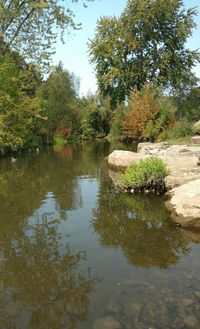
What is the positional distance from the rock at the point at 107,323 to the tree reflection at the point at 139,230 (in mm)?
1983

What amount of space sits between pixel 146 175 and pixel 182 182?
4.19 feet

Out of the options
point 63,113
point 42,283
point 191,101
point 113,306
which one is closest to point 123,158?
point 42,283

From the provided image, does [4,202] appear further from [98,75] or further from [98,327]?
[98,75]

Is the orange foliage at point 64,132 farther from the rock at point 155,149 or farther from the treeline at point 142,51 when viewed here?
the rock at point 155,149

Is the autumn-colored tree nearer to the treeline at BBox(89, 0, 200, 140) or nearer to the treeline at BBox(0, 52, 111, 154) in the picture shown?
the treeline at BBox(89, 0, 200, 140)

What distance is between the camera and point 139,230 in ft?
29.2

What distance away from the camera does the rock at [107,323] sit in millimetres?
4805

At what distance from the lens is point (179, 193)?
10250 mm

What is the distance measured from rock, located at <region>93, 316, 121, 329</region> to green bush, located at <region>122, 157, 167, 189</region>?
7.71m

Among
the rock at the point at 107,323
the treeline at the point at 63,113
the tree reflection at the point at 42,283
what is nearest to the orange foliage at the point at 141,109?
the treeline at the point at 63,113

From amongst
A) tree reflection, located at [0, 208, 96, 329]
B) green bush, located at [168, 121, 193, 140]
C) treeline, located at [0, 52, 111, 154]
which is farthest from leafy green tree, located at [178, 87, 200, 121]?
tree reflection, located at [0, 208, 96, 329]

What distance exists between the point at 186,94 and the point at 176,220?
4437cm

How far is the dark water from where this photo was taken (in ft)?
16.8

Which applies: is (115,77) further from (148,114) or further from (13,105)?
(13,105)
